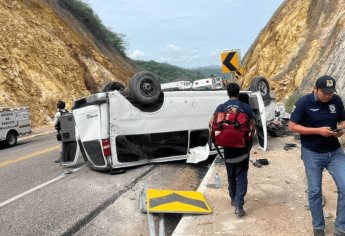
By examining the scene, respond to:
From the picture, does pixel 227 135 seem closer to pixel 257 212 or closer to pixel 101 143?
pixel 257 212

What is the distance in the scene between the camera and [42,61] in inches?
1355

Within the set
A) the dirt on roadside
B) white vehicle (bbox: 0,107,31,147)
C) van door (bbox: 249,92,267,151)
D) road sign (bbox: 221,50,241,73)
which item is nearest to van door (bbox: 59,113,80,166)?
the dirt on roadside

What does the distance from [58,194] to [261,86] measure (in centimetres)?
704

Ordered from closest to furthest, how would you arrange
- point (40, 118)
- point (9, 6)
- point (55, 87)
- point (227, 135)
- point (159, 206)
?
1. point (227, 135)
2. point (159, 206)
3. point (40, 118)
4. point (55, 87)
5. point (9, 6)

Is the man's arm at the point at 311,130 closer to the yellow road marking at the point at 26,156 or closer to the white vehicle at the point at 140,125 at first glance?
the white vehicle at the point at 140,125

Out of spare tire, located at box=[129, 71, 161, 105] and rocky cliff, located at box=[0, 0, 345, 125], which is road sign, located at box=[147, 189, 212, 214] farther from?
rocky cliff, located at box=[0, 0, 345, 125]

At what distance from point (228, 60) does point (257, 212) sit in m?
7.39

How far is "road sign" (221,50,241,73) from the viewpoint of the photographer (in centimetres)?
1320

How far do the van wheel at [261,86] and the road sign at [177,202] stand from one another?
6.07 metres

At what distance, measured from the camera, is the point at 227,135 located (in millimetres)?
6379

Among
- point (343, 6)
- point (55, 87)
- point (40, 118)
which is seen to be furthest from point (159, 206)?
point (55, 87)

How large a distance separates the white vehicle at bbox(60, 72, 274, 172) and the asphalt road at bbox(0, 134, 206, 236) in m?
0.34

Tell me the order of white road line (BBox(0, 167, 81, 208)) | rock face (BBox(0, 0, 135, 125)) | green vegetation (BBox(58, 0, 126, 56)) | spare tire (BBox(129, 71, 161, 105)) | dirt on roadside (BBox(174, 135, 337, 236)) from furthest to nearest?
green vegetation (BBox(58, 0, 126, 56))
rock face (BBox(0, 0, 135, 125))
spare tire (BBox(129, 71, 161, 105))
white road line (BBox(0, 167, 81, 208))
dirt on roadside (BBox(174, 135, 337, 236))

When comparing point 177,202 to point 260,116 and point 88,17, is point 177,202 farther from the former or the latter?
point 88,17
